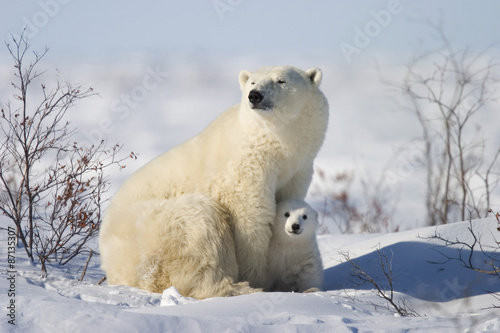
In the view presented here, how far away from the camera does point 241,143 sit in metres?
5.69

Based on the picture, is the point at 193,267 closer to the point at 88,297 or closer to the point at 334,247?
the point at 88,297

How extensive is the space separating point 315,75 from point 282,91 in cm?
53

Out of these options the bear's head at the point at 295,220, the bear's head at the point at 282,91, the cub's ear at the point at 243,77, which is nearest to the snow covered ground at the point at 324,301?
the bear's head at the point at 295,220

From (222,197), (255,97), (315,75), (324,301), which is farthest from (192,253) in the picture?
(315,75)

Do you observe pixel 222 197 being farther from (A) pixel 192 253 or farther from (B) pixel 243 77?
(B) pixel 243 77

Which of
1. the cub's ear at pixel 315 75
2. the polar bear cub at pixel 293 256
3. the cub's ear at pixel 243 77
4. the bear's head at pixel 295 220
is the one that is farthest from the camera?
the cub's ear at pixel 243 77

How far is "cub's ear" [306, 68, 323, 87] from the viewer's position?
235 inches

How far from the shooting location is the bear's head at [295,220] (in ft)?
18.6

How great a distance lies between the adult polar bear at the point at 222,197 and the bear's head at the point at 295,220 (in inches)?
5.4

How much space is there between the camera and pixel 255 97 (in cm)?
542

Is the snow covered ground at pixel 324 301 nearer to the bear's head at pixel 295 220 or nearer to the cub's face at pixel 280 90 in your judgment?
the bear's head at pixel 295 220

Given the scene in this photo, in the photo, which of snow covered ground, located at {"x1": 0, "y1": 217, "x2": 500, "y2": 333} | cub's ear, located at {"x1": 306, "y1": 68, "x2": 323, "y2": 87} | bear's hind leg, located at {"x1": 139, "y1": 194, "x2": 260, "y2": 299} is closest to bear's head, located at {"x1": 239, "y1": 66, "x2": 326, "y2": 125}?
cub's ear, located at {"x1": 306, "y1": 68, "x2": 323, "y2": 87}

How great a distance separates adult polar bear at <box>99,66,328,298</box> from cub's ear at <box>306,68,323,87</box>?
1 cm

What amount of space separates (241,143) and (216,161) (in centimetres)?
29
